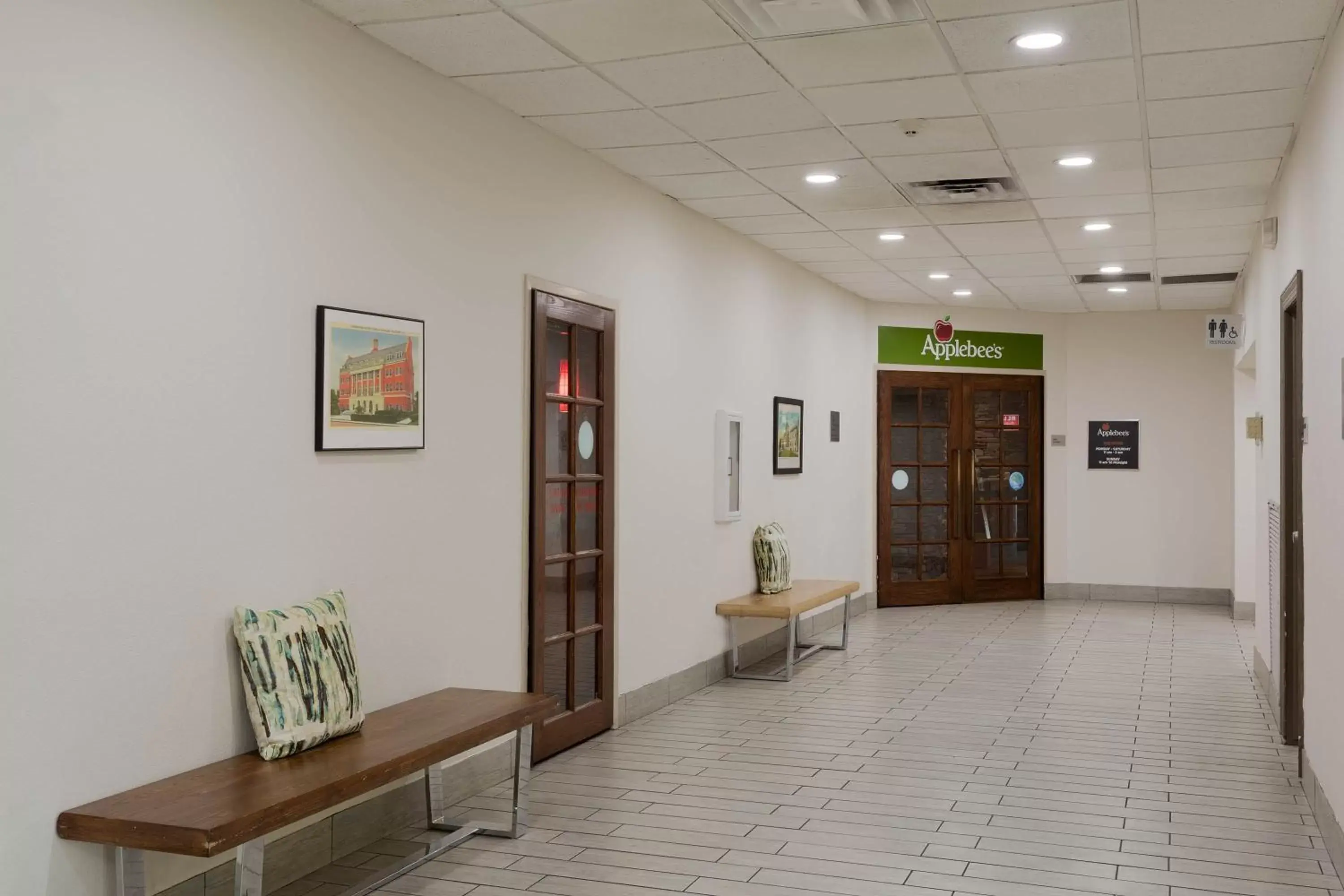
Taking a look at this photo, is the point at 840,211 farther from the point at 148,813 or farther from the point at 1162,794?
the point at 148,813

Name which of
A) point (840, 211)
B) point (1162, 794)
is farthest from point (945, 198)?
Answer: point (1162, 794)

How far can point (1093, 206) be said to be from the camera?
24.3 ft

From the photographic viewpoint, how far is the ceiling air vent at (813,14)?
164 inches

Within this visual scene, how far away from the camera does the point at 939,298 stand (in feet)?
39.1

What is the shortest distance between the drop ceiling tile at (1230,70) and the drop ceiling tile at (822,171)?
1665 millimetres

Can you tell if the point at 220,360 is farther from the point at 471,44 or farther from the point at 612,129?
the point at 612,129

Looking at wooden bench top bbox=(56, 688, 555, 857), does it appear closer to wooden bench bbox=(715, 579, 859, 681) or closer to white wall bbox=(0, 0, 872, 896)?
white wall bbox=(0, 0, 872, 896)

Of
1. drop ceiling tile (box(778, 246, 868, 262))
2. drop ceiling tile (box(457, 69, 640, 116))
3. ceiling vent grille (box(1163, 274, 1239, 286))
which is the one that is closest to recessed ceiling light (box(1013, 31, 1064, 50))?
drop ceiling tile (box(457, 69, 640, 116))

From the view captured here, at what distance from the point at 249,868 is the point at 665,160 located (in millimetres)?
4104

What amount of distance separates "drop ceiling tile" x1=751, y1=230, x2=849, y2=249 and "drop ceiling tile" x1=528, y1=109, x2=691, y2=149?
255cm

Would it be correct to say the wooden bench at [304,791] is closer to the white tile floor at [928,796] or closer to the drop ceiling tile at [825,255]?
the white tile floor at [928,796]

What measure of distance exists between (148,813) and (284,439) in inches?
52.6

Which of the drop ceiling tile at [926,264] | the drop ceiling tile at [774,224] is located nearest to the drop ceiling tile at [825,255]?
the drop ceiling tile at [926,264]

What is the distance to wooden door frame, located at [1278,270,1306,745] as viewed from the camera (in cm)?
588
